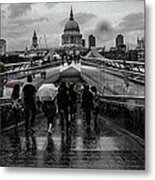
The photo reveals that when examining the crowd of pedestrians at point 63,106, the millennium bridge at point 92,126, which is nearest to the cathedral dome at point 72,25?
the millennium bridge at point 92,126

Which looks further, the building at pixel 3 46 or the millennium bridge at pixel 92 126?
the building at pixel 3 46

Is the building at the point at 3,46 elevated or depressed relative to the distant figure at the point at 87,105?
elevated

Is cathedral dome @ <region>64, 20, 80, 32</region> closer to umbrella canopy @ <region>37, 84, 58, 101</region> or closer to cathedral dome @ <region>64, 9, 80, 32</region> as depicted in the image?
cathedral dome @ <region>64, 9, 80, 32</region>

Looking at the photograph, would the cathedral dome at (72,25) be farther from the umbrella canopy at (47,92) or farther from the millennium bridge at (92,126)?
the umbrella canopy at (47,92)

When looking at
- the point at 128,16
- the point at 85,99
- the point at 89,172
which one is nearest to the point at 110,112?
the point at 85,99

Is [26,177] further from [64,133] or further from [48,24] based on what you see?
[48,24]
